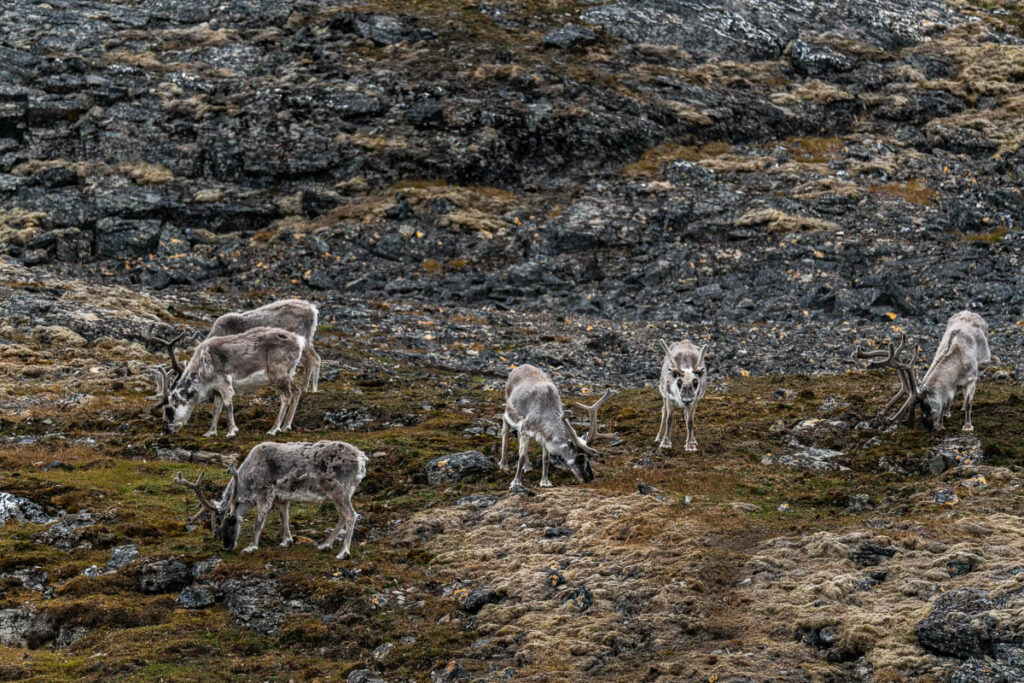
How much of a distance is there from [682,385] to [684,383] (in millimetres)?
89

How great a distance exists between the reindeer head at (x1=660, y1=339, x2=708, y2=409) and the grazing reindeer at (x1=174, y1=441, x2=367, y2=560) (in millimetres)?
8720

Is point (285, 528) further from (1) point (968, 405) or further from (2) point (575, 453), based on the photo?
(1) point (968, 405)

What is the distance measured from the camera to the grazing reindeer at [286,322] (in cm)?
2845

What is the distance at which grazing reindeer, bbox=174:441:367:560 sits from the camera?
17797 mm

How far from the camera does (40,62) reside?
61.1 metres

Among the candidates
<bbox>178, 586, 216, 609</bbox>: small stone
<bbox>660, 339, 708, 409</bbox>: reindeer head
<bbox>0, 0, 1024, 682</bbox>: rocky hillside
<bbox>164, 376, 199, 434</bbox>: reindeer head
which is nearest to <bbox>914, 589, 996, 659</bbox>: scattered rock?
<bbox>0, 0, 1024, 682</bbox>: rocky hillside

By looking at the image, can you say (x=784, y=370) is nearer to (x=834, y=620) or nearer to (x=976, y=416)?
(x=976, y=416)

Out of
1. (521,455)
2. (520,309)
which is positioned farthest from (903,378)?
(520,309)

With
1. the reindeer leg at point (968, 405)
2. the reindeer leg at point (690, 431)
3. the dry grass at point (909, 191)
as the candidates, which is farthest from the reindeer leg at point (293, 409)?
the dry grass at point (909, 191)

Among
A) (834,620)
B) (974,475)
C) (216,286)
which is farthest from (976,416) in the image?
(216,286)

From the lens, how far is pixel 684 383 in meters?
23.1

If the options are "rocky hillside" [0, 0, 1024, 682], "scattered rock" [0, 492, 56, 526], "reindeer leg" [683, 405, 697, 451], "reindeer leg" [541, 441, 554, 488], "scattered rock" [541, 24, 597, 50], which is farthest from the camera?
"scattered rock" [541, 24, 597, 50]

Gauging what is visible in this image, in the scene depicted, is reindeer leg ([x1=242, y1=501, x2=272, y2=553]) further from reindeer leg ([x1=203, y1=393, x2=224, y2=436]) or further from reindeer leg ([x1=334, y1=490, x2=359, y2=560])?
reindeer leg ([x1=203, y1=393, x2=224, y2=436])

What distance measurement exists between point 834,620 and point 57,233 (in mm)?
44398
